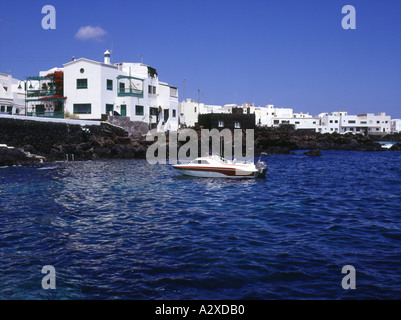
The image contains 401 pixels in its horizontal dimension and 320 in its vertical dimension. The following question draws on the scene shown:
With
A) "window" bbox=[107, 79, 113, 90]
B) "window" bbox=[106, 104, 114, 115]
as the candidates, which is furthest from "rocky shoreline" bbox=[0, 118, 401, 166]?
"window" bbox=[107, 79, 113, 90]

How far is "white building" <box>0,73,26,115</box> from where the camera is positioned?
2502 inches

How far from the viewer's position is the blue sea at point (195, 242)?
9.65m

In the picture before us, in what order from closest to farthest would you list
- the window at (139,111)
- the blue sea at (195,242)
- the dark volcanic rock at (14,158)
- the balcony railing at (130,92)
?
the blue sea at (195,242) < the dark volcanic rock at (14,158) < the balcony railing at (130,92) < the window at (139,111)

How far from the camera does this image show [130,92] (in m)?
61.9

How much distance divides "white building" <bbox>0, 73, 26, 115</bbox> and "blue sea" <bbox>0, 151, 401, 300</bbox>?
44.8 metres

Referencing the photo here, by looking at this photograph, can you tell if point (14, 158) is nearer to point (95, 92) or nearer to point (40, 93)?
point (95, 92)

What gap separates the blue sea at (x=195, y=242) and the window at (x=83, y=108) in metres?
35.0

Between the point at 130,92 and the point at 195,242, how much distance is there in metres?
52.0

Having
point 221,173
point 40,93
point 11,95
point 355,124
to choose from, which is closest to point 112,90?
point 40,93

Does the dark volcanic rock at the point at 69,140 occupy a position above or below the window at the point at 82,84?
below

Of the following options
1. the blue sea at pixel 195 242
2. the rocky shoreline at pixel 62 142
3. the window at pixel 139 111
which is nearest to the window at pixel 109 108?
the rocky shoreline at pixel 62 142

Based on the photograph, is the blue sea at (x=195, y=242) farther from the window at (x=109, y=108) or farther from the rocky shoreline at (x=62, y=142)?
the window at (x=109, y=108)

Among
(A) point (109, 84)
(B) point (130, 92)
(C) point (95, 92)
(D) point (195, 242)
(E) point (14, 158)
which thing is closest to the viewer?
(D) point (195, 242)
